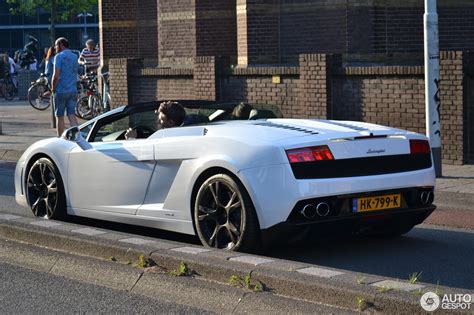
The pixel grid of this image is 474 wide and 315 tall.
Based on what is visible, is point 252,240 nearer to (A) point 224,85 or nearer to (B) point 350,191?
(B) point 350,191

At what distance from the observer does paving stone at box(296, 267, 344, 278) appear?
22.2 feet

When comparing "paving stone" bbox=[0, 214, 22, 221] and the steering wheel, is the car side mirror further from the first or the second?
"paving stone" bbox=[0, 214, 22, 221]

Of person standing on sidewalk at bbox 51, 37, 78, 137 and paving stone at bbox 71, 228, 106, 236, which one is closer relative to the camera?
paving stone at bbox 71, 228, 106, 236

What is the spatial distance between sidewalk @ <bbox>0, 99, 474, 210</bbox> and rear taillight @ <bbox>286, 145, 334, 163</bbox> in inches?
177

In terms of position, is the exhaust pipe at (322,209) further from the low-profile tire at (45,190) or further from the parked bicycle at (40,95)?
the parked bicycle at (40,95)

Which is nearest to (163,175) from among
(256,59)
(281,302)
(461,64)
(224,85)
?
(281,302)

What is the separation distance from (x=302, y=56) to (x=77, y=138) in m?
8.58

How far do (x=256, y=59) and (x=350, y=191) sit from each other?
48.0 ft

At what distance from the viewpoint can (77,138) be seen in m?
10.2

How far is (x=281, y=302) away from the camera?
6.64 meters

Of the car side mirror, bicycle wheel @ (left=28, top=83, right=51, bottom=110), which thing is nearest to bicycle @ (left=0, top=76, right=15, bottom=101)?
bicycle wheel @ (left=28, top=83, right=51, bottom=110)

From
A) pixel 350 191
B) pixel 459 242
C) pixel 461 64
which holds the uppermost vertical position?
pixel 461 64

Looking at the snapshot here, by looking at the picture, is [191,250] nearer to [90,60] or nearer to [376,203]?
[376,203]

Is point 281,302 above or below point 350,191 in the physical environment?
below
